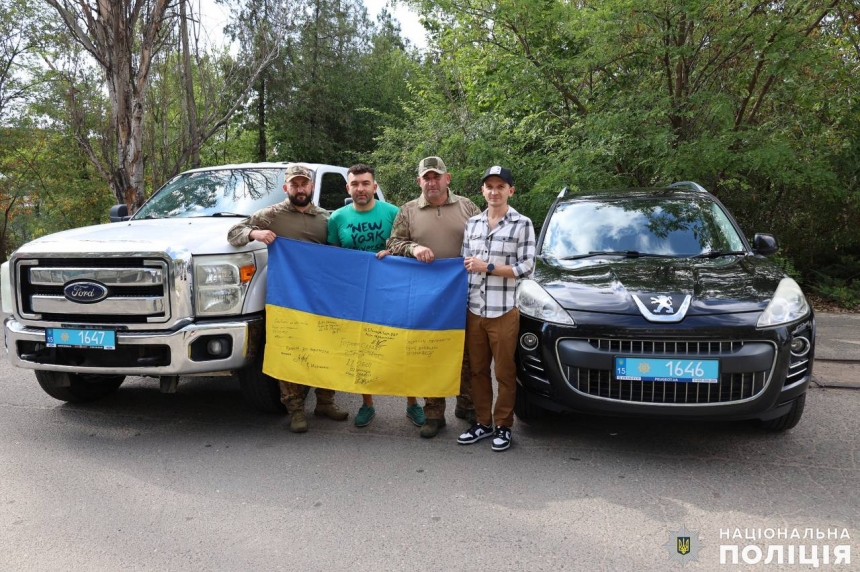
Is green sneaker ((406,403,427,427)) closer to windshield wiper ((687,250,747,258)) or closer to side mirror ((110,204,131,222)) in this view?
windshield wiper ((687,250,747,258))

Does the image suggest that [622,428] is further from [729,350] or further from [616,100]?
[616,100]

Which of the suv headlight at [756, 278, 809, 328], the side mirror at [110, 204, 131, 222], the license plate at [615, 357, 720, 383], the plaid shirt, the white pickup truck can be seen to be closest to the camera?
the license plate at [615, 357, 720, 383]

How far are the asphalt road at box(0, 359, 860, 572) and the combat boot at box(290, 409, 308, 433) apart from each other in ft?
0.23

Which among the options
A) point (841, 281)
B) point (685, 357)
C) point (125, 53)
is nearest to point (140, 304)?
point (685, 357)

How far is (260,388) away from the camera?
463cm

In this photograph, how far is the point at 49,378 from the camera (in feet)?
16.0

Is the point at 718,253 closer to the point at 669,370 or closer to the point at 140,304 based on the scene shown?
the point at 669,370

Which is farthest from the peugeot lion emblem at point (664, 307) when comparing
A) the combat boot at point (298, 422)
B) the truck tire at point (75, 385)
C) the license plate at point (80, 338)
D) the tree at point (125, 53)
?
the tree at point (125, 53)

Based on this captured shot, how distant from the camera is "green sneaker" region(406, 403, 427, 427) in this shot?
4649 millimetres

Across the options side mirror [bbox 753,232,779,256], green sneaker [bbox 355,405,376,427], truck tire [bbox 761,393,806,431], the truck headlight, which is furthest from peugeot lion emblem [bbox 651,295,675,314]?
the truck headlight

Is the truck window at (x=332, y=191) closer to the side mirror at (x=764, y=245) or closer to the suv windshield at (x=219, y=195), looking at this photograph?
the suv windshield at (x=219, y=195)

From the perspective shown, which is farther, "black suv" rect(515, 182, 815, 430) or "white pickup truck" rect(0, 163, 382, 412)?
"white pickup truck" rect(0, 163, 382, 412)

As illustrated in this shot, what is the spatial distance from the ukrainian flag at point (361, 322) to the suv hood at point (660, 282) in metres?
0.75

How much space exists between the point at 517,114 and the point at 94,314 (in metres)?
8.41
